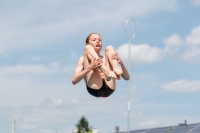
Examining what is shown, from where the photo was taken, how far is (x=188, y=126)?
4659 cm

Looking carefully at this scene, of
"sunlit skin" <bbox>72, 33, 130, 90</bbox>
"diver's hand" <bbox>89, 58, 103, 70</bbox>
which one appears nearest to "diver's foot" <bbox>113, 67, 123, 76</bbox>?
"sunlit skin" <bbox>72, 33, 130, 90</bbox>

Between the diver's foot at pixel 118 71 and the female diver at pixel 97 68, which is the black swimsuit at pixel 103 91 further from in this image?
the diver's foot at pixel 118 71

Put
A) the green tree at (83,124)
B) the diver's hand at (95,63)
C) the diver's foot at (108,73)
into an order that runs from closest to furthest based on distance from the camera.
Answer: the diver's foot at (108,73)
the diver's hand at (95,63)
the green tree at (83,124)

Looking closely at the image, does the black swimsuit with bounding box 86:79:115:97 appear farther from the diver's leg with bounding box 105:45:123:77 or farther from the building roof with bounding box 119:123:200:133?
the building roof with bounding box 119:123:200:133

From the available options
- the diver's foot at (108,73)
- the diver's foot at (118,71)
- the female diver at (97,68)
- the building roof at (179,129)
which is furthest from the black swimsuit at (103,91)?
the building roof at (179,129)

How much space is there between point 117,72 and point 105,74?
0.32m

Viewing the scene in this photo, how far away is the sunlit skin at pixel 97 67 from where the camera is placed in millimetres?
14852

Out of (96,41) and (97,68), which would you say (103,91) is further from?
(96,41)

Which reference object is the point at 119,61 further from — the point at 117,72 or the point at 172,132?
the point at 172,132

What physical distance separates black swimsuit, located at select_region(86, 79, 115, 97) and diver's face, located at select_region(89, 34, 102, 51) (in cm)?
92

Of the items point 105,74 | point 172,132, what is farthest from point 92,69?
point 172,132

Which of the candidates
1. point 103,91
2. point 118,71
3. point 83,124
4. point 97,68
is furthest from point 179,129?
point 83,124

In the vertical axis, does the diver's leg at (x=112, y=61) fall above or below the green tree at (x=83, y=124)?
below

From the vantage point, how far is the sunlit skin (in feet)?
48.7
